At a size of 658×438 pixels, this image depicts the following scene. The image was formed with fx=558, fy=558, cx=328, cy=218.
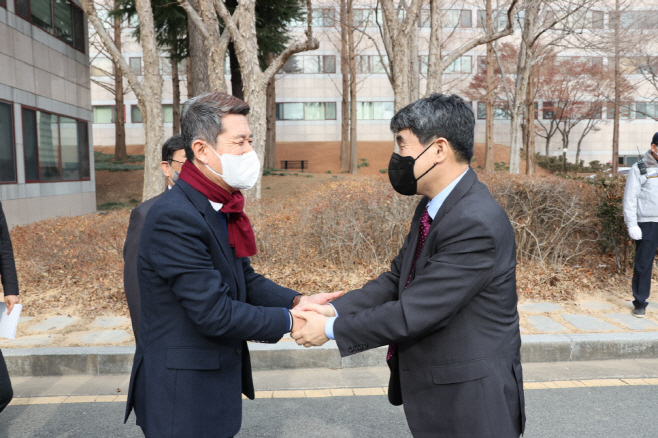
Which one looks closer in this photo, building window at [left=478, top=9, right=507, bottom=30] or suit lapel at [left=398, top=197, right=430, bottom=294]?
suit lapel at [left=398, top=197, right=430, bottom=294]

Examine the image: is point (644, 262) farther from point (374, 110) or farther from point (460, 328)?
point (374, 110)

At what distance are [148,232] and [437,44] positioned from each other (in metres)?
12.6

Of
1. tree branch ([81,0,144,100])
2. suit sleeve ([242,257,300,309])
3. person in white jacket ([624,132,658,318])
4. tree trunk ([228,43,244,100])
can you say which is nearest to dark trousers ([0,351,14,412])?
suit sleeve ([242,257,300,309])

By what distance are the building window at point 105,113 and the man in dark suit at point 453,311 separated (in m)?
50.0

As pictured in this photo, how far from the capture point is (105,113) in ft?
158

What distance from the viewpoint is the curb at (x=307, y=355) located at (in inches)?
207

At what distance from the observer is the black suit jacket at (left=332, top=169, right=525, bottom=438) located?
2.19 m

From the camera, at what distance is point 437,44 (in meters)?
13.7

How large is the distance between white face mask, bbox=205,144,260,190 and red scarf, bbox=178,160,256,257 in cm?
5

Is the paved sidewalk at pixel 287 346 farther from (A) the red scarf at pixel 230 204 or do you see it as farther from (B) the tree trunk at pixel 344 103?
(B) the tree trunk at pixel 344 103

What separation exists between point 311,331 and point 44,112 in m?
16.6

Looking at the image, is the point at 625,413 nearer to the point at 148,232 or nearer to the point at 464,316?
the point at 464,316

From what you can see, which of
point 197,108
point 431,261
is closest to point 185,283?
point 197,108

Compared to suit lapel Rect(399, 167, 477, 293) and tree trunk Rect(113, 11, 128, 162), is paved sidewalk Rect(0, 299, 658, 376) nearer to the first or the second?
suit lapel Rect(399, 167, 477, 293)
